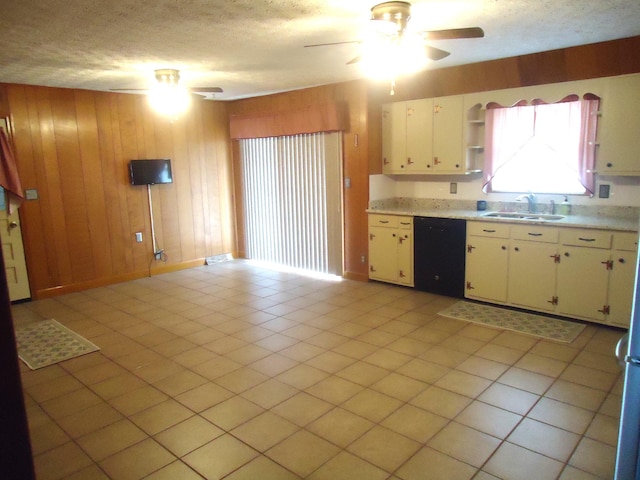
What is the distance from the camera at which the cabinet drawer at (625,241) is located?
152 inches

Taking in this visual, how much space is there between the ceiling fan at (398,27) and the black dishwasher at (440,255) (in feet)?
7.65

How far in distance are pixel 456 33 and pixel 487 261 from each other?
103 inches

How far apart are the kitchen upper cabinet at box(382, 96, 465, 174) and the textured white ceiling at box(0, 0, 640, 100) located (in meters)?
0.55

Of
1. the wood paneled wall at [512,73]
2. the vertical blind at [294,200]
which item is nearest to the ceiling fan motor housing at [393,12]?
the wood paneled wall at [512,73]

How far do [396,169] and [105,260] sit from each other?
3.96m

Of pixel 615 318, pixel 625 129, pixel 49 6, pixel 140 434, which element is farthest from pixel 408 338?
pixel 49 6

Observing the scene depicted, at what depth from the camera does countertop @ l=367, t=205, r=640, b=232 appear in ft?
13.2

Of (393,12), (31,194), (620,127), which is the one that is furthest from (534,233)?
(31,194)

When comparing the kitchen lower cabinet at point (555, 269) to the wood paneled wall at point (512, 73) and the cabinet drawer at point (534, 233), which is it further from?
the wood paneled wall at point (512, 73)

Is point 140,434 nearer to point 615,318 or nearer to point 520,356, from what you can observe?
point 520,356

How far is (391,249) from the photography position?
562 centimetres

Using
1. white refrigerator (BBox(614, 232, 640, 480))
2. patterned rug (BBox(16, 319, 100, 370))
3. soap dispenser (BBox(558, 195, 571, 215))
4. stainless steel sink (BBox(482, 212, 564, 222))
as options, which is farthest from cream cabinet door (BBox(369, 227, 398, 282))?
white refrigerator (BBox(614, 232, 640, 480))

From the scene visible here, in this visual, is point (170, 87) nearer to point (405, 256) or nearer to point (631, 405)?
point (405, 256)

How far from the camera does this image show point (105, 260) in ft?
20.0
